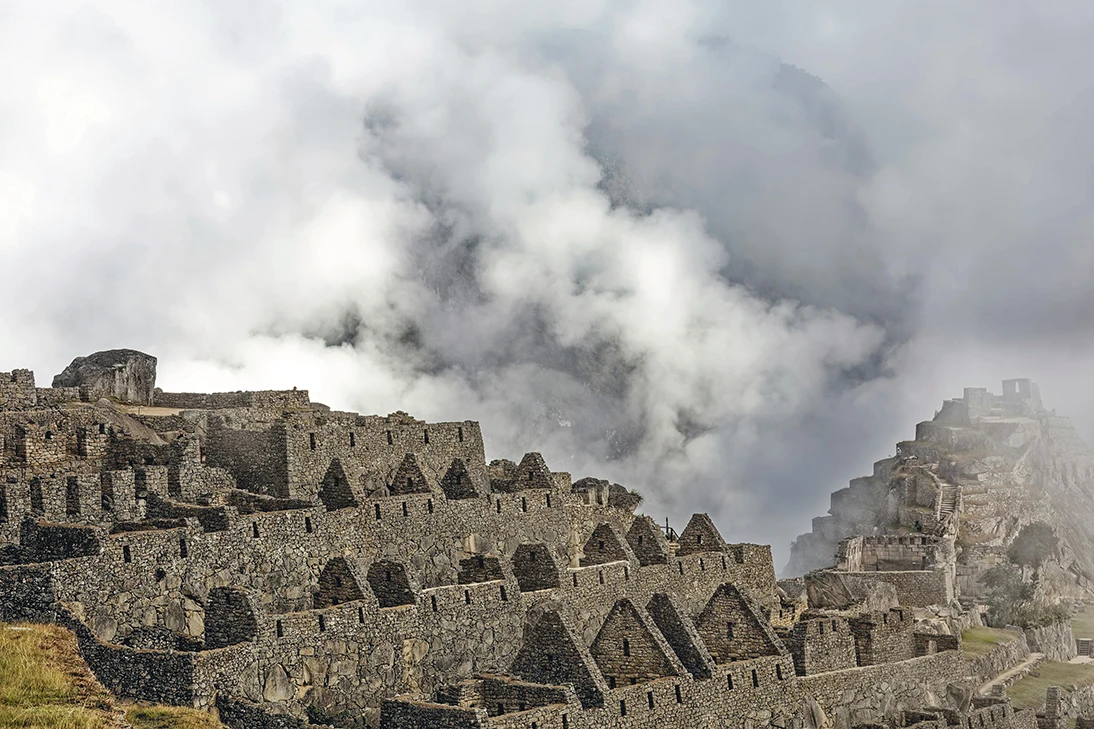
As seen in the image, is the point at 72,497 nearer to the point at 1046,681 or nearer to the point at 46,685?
the point at 46,685

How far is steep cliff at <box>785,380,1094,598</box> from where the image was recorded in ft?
349

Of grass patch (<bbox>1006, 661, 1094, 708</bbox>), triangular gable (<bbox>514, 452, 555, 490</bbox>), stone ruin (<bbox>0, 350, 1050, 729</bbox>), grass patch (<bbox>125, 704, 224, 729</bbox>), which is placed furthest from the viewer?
grass patch (<bbox>1006, 661, 1094, 708</bbox>)

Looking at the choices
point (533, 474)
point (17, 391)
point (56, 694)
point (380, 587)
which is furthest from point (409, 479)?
point (56, 694)

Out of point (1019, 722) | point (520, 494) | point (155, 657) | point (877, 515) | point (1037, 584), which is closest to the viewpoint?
point (155, 657)

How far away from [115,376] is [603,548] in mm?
16330

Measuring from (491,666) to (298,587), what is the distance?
5518 mm

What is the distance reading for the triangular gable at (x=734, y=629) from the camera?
48469 mm

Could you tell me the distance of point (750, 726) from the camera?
151 ft

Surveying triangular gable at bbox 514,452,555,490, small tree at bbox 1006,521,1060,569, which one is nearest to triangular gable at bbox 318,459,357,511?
triangular gable at bbox 514,452,555,490

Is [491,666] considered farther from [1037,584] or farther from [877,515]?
[877,515]

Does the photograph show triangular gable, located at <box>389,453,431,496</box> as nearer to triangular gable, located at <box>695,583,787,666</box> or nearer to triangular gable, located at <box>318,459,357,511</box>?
triangular gable, located at <box>318,459,357,511</box>

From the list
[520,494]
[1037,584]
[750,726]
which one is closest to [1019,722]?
[750,726]

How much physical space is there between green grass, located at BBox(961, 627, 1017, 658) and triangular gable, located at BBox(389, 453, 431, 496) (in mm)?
27028

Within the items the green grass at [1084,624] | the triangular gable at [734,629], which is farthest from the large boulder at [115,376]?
the green grass at [1084,624]
